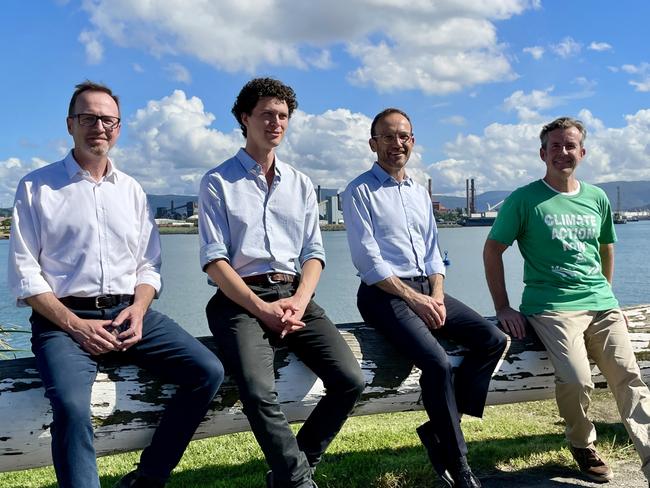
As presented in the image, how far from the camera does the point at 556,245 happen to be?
4.05m

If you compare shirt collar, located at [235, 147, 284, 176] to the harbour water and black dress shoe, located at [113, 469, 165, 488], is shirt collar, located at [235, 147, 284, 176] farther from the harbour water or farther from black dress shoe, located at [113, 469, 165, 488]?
the harbour water

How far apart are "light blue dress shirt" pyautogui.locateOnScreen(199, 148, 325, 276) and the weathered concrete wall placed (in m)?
0.51

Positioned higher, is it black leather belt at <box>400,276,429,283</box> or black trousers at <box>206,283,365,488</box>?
black leather belt at <box>400,276,429,283</box>

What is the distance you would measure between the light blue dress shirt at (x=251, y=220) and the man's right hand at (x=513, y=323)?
1.29 metres

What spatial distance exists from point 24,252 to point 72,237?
0.76 feet

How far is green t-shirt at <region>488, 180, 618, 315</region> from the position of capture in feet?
13.2

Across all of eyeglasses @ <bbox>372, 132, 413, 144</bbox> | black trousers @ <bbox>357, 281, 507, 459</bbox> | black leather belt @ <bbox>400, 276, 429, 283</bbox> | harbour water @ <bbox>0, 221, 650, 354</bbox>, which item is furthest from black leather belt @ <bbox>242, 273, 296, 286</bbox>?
harbour water @ <bbox>0, 221, 650, 354</bbox>

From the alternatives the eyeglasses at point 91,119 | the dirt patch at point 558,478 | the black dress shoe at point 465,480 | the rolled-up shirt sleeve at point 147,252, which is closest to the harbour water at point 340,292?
the rolled-up shirt sleeve at point 147,252

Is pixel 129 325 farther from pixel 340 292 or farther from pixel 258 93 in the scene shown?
pixel 340 292

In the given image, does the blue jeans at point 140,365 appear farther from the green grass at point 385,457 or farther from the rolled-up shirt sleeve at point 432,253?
the rolled-up shirt sleeve at point 432,253

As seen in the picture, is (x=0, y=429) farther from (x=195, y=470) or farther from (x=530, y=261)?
(x=530, y=261)

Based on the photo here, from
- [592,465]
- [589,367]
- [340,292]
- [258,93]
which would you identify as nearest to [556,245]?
[589,367]

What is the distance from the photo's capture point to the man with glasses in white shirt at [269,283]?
3.09 meters

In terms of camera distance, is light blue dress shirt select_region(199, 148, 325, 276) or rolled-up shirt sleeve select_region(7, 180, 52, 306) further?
light blue dress shirt select_region(199, 148, 325, 276)
